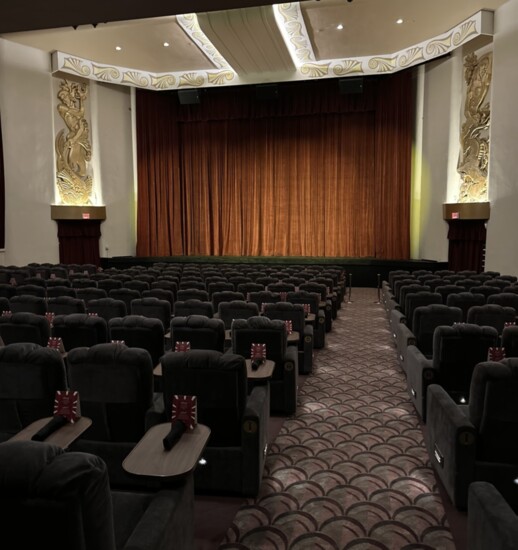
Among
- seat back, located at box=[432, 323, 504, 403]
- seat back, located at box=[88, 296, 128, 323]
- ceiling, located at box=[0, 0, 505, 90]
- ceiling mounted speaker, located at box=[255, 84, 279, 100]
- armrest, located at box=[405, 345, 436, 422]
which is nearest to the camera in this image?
seat back, located at box=[432, 323, 504, 403]

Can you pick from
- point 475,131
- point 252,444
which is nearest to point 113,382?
point 252,444

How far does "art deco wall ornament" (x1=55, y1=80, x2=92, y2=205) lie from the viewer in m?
13.4

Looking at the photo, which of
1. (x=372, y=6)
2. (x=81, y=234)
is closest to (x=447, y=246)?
(x=372, y=6)

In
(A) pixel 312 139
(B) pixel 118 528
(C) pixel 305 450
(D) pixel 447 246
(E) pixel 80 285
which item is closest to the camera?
(B) pixel 118 528

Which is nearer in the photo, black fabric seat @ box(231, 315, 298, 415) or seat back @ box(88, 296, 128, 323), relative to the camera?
black fabric seat @ box(231, 315, 298, 415)

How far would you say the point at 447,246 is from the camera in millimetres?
12508

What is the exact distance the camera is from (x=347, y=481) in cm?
297

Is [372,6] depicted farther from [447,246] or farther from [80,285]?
[80,285]

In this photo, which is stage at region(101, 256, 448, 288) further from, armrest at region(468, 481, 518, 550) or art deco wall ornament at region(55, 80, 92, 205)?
armrest at region(468, 481, 518, 550)

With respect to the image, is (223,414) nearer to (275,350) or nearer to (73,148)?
(275,350)

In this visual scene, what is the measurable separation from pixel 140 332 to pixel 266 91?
1186cm

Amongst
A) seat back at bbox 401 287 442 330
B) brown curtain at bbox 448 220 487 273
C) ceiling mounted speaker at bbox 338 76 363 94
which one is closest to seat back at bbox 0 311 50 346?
seat back at bbox 401 287 442 330

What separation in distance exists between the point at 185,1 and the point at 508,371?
25.6 ft

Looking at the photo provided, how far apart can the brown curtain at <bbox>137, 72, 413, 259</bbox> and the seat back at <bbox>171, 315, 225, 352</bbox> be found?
1124cm
